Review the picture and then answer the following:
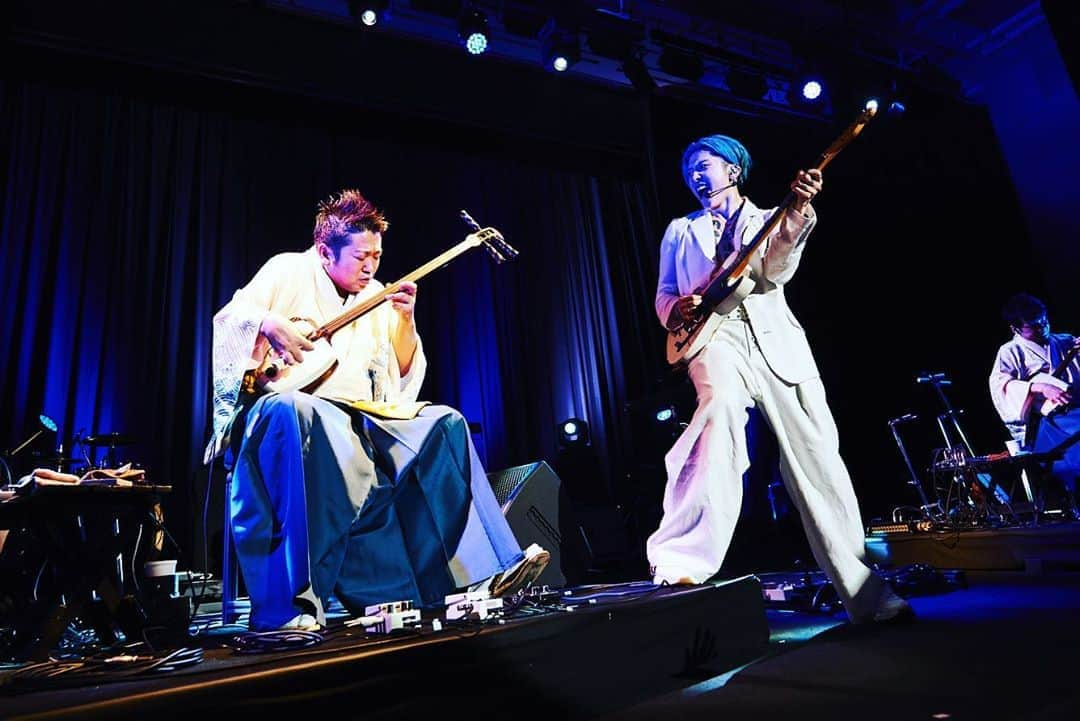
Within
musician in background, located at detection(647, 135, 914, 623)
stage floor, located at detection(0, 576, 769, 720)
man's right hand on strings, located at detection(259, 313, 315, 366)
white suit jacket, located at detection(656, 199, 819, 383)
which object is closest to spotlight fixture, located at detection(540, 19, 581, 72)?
white suit jacket, located at detection(656, 199, 819, 383)

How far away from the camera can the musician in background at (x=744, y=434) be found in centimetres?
265

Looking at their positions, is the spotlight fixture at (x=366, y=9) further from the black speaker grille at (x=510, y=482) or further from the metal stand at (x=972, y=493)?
the metal stand at (x=972, y=493)

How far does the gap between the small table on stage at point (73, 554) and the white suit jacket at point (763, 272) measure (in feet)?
7.75

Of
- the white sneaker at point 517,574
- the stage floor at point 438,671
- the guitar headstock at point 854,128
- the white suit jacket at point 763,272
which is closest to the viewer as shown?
the stage floor at point 438,671

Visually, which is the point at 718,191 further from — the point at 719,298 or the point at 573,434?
the point at 573,434

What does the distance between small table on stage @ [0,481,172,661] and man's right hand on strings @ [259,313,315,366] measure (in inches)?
27.5

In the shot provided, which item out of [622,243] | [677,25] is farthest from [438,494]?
[677,25]

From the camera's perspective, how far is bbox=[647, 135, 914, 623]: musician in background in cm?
265

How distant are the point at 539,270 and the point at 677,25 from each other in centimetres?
328

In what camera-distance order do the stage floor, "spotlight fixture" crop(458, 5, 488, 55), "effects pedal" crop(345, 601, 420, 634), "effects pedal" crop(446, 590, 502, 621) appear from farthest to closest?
"spotlight fixture" crop(458, 5, 488, 55) < "effects pedal" crop(446, 590, 502, 621) < "effects pedal" crop(345, 601, 420, 634) < the stage floor

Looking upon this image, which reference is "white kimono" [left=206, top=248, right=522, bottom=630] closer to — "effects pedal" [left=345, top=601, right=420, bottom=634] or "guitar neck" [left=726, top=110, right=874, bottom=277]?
"effects pedal" [left=345, top=601, right=420, bottom=634]

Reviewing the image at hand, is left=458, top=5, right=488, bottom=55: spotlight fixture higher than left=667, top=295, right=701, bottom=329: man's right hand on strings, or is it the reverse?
left=458, top=5, right=488, bottom=55: spotlight fixture

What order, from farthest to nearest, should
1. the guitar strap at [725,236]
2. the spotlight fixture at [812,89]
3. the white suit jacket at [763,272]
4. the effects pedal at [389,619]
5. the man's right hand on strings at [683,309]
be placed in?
the spotlight fixture at [812,89]
the guitar strap at [725,236]
the man's right hand on strings at [683,309]
the white suit jacket at [763,272]
the effects pedal at [389,619]

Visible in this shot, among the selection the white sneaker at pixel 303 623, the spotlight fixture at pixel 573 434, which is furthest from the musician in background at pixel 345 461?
the spotlight fixture at pixel 573 434
